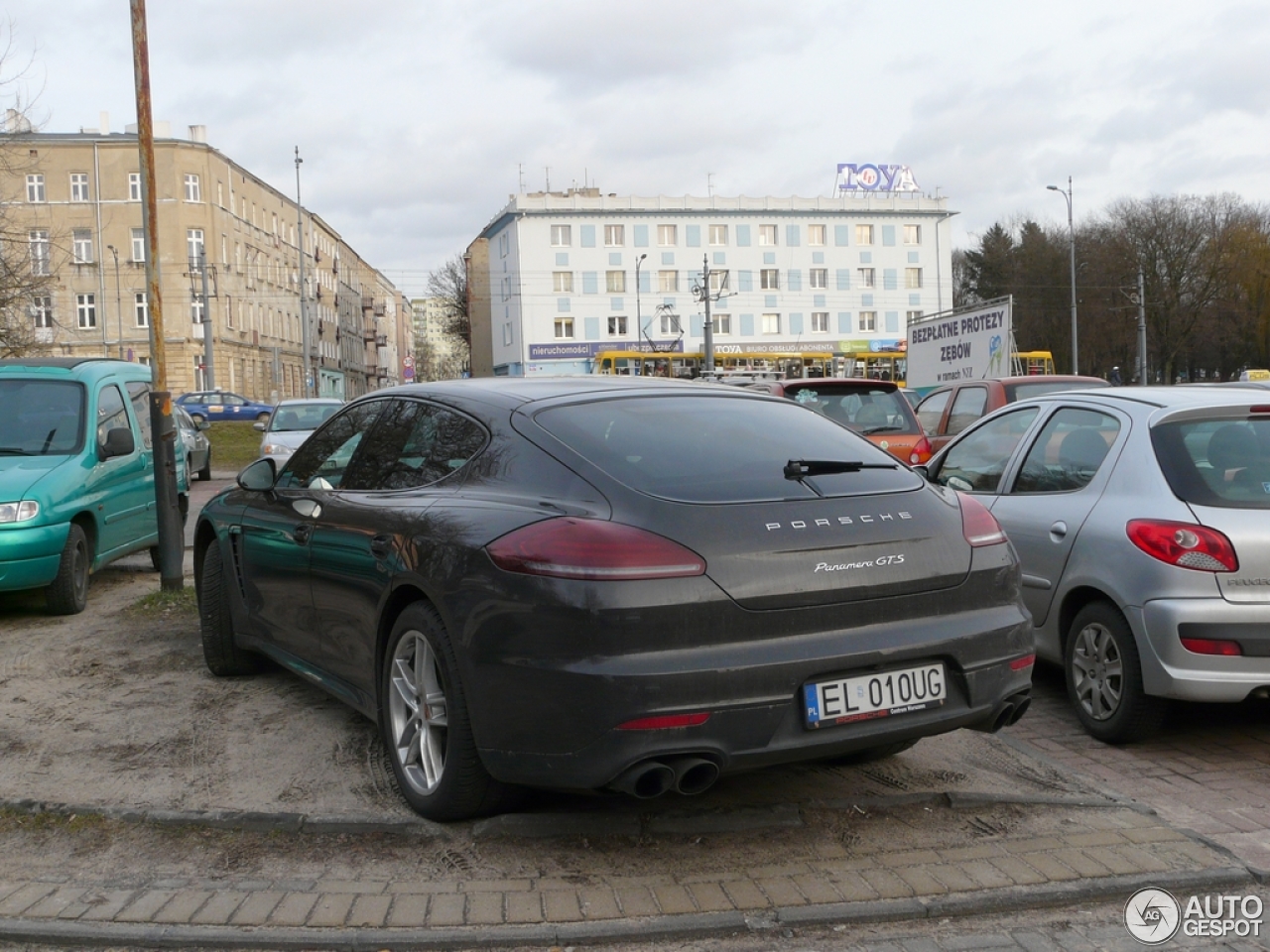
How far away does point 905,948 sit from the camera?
3.27 metres

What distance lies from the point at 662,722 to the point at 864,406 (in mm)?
9212

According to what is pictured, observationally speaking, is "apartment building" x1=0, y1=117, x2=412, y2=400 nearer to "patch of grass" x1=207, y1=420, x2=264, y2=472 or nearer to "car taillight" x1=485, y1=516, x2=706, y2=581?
"patch of grass" x1=207, y1=420, x2=264, y2=472

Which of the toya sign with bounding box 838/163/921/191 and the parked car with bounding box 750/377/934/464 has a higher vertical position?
the toya sign with bounding box 838/163/921/191

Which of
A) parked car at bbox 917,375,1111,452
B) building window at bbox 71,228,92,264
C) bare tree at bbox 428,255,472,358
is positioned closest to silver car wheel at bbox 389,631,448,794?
parked car at bbox 917,375,1111,452

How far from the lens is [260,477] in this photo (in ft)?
18.8

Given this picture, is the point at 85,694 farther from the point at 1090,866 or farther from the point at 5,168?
the point at 5,168

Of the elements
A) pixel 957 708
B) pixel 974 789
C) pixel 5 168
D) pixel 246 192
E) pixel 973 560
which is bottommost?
pixel 974 789

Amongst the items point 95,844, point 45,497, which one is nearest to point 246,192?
point 45,497

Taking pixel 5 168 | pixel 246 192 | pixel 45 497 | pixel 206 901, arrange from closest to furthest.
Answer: pixel 206 901 → pixel 45 497 → pixel 5 168 → pixel 246 192

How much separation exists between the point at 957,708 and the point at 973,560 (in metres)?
0.49

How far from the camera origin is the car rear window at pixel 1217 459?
5023mm

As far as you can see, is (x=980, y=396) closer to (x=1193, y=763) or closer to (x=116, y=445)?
(x=1193, y=763)

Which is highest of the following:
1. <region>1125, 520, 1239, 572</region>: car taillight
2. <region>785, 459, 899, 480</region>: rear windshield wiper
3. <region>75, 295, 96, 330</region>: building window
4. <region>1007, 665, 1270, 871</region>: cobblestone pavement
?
<region>75, 295, 96, 330</region>: building window

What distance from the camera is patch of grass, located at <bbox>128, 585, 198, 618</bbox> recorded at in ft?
26.7
